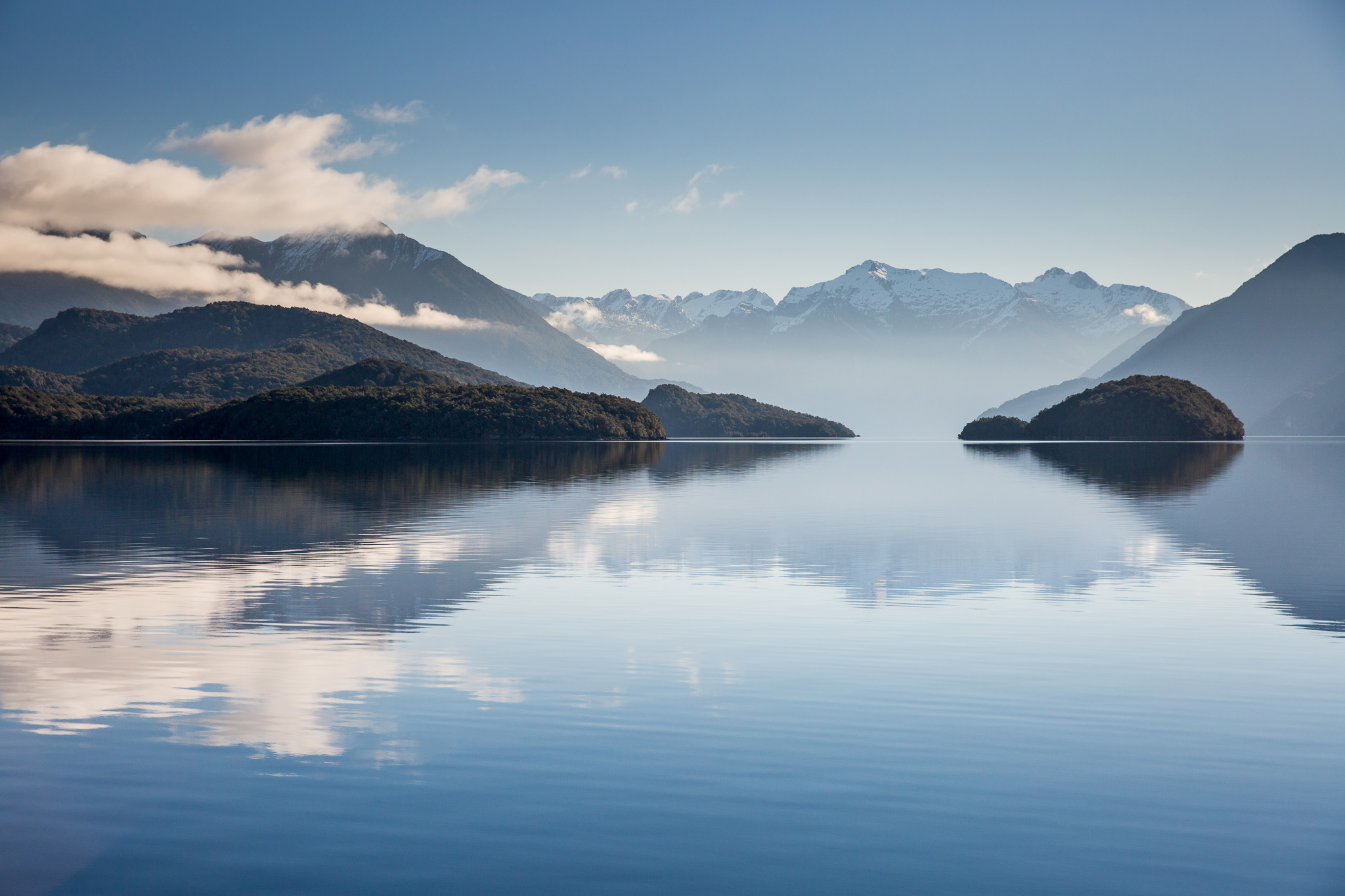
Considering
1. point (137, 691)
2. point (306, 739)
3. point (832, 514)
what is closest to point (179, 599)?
point (137, 691)

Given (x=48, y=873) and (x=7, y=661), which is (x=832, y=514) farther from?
(x=48, y=873)

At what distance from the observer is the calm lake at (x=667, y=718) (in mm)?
9812

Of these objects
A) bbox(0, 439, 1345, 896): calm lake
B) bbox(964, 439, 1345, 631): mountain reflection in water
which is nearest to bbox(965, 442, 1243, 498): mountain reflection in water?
bbox(964, 439, 1345, 631): mountain reflection in water

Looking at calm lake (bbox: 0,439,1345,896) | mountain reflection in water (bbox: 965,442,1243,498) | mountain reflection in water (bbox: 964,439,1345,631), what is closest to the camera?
calm lake (bbox: 0,439,1345,896)

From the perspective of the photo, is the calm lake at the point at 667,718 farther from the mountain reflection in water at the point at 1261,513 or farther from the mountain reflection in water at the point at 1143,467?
the mountain reflection in water at the point at 1143,467

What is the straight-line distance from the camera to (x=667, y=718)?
14430 millimetres

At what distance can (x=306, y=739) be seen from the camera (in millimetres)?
13258

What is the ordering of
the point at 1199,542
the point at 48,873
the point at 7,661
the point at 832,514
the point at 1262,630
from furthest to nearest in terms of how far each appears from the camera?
the point at 832,514, the point at 1199,542, the point at 1262,630, the point at 7,661, the point at 48,873

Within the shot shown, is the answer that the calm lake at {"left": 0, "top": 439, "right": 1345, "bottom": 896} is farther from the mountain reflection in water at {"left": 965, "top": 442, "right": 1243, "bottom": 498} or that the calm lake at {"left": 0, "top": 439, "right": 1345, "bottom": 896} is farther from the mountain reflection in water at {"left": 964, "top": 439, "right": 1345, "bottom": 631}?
the mountain reflection in water at {"left": 965, "top": 442, "right": 1243, "bottom": 498}

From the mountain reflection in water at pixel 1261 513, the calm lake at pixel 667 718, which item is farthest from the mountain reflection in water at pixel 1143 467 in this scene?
the calm lake at pixel 667 718

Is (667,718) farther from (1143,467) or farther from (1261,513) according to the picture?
(1143,467)

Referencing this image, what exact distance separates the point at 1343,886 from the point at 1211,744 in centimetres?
399

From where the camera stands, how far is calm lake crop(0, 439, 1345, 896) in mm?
9812

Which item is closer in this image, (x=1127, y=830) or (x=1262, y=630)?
(x=1127, y=830)
